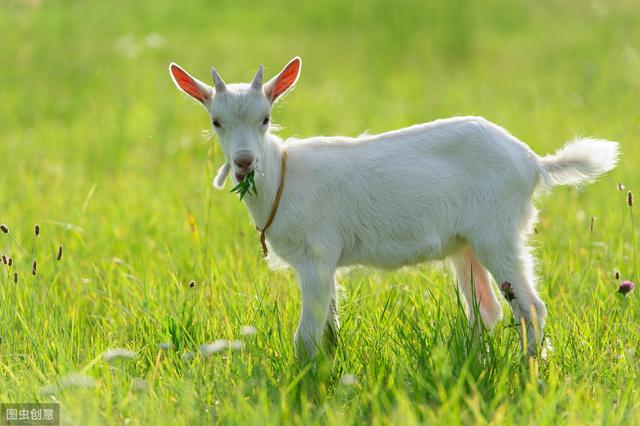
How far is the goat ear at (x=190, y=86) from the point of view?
462cm

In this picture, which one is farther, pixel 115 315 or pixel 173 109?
pixel 173 109

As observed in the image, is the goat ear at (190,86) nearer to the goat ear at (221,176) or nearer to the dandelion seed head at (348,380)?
the goat ear at (221,176)

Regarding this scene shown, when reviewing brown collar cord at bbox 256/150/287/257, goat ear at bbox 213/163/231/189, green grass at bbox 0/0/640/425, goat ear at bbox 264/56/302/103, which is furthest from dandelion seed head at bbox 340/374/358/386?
goat ear at bbox 264/56/302/103

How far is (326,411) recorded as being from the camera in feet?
12.2

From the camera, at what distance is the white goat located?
4.62 metres

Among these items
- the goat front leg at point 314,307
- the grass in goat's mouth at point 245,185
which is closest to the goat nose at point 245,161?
the grass in goat's mouth at point 245,185

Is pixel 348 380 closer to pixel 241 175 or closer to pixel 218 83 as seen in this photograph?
pixel 241 175

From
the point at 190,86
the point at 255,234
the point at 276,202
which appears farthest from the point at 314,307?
the point at 255,234

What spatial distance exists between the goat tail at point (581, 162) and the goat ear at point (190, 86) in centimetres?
175

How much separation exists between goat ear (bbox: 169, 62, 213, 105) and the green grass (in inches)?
16.8

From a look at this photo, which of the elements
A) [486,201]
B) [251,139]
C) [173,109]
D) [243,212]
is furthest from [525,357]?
[173,109]

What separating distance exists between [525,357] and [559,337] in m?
0.44

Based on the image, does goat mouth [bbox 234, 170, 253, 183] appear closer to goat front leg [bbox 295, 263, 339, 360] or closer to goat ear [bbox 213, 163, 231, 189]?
goat ear [bbox 213, 163, 231, 189]

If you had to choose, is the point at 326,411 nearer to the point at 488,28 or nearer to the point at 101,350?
the point at 101,350
